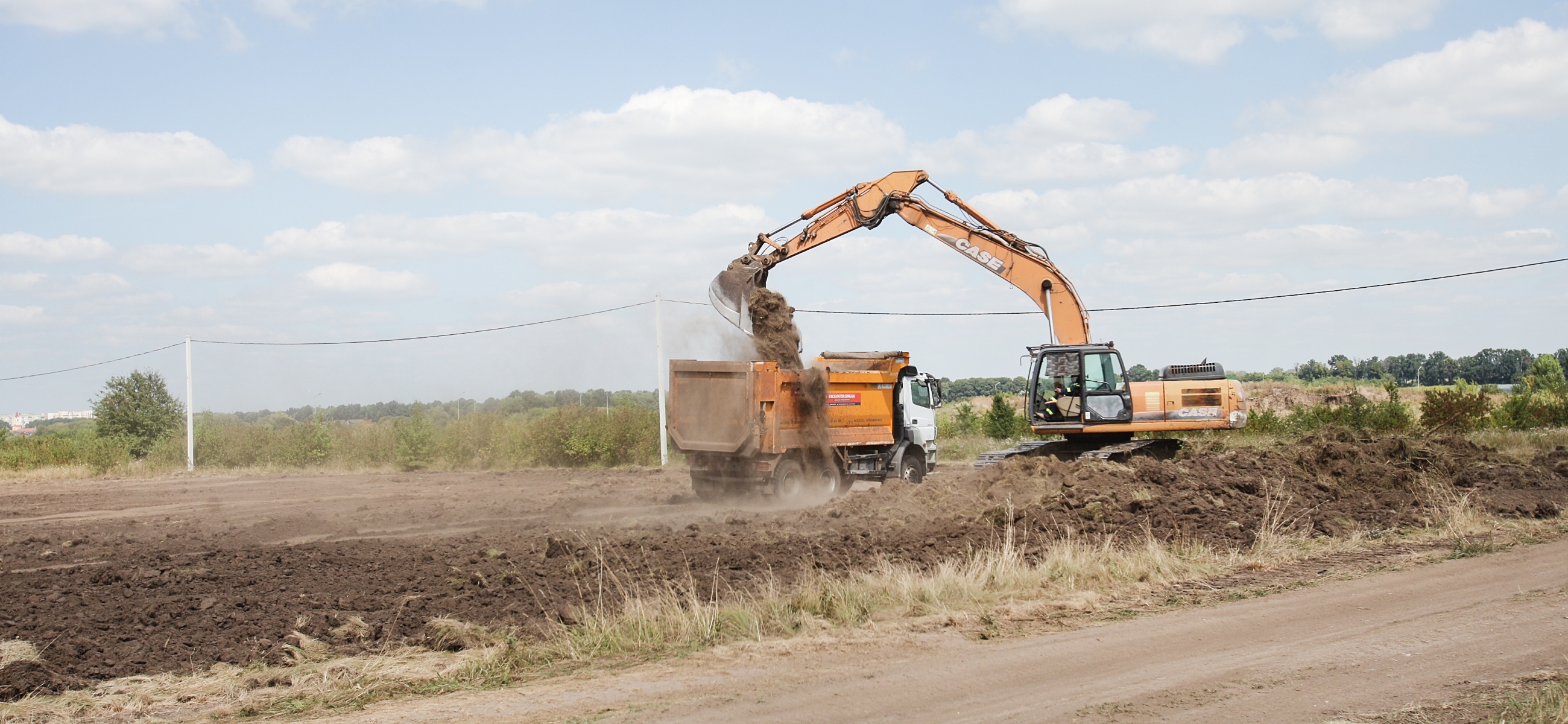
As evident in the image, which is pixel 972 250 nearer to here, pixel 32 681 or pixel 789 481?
pixel 789 481

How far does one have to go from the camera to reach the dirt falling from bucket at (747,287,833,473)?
749 inches

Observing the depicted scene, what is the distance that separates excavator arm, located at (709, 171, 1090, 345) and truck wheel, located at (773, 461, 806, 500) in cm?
375

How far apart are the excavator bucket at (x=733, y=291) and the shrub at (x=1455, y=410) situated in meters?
22.9

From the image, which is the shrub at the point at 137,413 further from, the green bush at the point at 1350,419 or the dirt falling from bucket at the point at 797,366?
the green bush at the point at 1350,419

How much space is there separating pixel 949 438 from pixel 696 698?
106 feet

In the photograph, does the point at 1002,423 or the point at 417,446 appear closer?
the point at 417,446

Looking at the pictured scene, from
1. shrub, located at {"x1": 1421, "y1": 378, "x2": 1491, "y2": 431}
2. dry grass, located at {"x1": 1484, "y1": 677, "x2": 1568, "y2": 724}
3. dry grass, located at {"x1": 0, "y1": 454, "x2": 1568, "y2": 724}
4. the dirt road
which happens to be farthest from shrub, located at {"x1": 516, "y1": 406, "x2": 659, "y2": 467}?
dry grass, located at {"x1": 1484, "y1": 677, "x2": 1568, "y2": 724}

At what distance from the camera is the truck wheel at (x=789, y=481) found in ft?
60.7

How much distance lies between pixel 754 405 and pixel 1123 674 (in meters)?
11.2

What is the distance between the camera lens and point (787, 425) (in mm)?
18609

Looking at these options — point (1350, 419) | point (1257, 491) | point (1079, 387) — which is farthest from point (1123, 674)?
point (1350, 419)

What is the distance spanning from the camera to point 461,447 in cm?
3312

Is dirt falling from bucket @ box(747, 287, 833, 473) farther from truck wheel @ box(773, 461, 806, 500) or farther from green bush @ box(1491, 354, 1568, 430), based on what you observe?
green bush @ box(1491, 354, 1568, 430)

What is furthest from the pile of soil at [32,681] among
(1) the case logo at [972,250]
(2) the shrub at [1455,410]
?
(2) the shrub at [1455,410]
